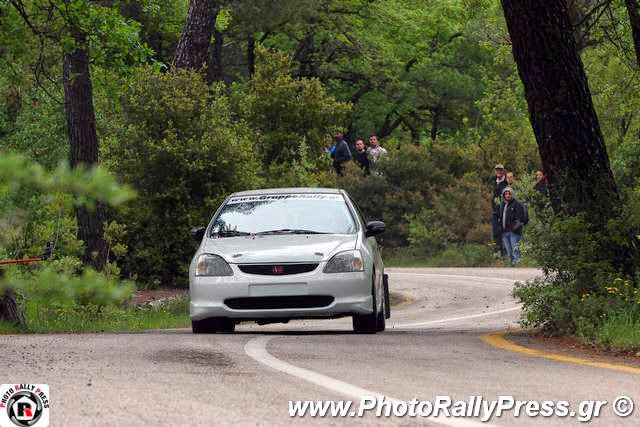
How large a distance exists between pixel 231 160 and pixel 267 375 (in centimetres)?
1511

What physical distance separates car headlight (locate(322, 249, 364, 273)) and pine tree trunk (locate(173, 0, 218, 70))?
499 inches

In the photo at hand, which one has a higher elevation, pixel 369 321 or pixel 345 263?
pixel 345 263

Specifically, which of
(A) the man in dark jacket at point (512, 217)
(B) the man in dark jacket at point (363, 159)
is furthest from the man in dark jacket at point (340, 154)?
(A) the man in dark jacket at point (512, 217)

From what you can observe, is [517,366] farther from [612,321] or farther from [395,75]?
[395,75]

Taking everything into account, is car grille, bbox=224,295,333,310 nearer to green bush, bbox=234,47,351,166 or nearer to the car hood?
the car hood

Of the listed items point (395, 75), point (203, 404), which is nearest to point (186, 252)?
point (203, 404)

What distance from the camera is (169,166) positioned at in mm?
23984

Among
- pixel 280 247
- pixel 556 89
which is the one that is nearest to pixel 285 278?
pixel 280 247

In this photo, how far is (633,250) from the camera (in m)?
14.2

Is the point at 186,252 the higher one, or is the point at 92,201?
the point at 92,201

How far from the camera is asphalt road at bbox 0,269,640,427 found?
7066 mm

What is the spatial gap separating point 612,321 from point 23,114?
20.3 meters

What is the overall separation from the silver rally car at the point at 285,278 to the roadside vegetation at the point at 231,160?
1.05 metres

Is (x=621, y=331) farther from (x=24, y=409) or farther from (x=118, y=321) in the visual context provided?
(x=118, y=321)
